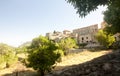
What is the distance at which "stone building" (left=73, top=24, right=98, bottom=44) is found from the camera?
64537mm

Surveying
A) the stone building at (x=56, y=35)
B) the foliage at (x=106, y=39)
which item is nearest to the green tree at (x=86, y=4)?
the foliage at (x=106, y=39)

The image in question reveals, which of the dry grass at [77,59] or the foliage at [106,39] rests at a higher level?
the foliage at [106,39]

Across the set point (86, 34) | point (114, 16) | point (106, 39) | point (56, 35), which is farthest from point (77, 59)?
point (56, 35)

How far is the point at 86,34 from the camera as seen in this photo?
67.6m

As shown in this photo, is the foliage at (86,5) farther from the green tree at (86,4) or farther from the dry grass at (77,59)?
the dry grass at (77,59)

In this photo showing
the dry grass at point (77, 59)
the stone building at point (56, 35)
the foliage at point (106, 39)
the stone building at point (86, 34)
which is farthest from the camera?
the stone building at point (56, 35)

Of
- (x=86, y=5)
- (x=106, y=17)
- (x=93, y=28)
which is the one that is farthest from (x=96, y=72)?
(x=93, y=28)

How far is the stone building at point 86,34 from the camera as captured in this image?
64537 mm

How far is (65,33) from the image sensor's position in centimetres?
8381

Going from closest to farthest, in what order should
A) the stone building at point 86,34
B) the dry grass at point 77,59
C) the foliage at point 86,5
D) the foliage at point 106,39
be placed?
the foliage at point 86,5
the dry grass at point 77,59
the foliage at point 106,39
the stone building at point 86,34

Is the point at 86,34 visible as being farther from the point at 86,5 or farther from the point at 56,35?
the point at 86,5

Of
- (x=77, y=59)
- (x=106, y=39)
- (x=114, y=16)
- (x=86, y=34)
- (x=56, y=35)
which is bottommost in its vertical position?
(x=77, y=59)

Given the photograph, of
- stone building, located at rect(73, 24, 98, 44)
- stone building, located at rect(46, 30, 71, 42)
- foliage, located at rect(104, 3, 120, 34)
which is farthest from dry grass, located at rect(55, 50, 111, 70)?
stone building, located at rect(46, 30, 71, 42)

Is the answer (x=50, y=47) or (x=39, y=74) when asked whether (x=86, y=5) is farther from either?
(x=39, y=74)
